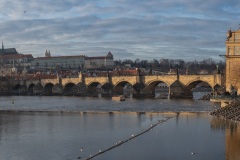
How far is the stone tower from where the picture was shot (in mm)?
57500

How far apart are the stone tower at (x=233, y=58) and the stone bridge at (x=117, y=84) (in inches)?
294

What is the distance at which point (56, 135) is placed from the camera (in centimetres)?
3092

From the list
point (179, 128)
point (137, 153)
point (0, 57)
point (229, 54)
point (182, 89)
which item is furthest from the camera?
point (0, 57)

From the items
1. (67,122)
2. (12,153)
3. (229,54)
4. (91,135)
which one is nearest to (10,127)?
(67,122)

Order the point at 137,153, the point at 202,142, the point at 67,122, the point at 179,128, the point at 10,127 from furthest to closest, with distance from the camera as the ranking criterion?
the point at 67,122, the point at 10,127, the point at 179,128, the point at 202,142, the point at 137,153

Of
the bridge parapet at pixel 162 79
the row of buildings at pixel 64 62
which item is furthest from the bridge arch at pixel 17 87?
the row of buildings at pixel 64 62

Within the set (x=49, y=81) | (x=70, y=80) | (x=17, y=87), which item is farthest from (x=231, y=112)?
(x=17, y=87)

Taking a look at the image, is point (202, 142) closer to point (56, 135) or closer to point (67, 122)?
point (56, 135)

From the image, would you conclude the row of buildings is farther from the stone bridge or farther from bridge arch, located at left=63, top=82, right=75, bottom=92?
bridge arch, located at left=63, top=82, right=75, bottom=92

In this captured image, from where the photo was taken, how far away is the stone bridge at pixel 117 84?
70938mm

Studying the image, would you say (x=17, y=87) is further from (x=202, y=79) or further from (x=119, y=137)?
(x=119, y=137)

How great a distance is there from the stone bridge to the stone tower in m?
7.48

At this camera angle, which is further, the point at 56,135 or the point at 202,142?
the point at 56,135

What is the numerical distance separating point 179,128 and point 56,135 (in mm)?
8435
